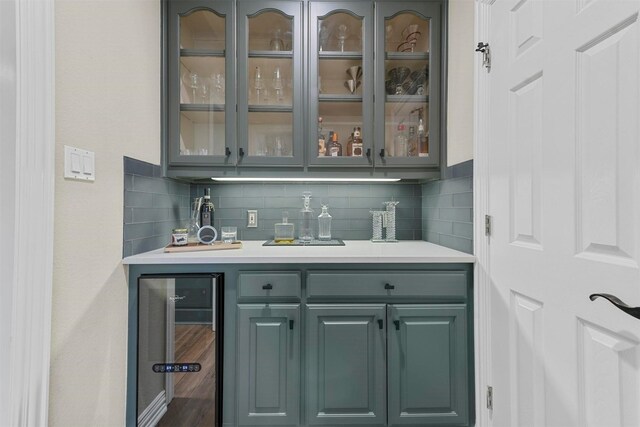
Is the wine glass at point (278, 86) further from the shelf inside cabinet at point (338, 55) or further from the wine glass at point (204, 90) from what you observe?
the wine glass at point (204, 90)

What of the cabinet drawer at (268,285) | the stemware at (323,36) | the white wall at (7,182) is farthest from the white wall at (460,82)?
the white wall at (7,182)

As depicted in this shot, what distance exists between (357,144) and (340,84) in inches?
14.9

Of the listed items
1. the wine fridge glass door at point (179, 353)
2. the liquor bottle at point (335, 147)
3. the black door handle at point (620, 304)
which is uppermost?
the liquor bottle at point (335, 147)

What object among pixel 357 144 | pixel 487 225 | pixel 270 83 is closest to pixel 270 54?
pixel 270 83

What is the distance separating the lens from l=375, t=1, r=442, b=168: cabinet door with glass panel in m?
1.85

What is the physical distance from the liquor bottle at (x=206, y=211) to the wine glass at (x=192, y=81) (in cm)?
58

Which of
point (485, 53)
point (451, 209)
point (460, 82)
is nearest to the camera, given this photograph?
point (485, 53)

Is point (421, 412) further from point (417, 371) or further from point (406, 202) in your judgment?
point (406, 202)

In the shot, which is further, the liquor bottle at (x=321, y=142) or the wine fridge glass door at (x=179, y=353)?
the liquor bottle at (x=321, y=142)

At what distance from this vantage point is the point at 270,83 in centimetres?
190

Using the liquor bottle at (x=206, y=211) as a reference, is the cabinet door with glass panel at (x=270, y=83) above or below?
above

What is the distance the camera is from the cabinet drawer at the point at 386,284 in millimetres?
1497

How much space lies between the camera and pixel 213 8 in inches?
71.7

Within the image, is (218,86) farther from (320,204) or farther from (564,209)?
(564,209)
